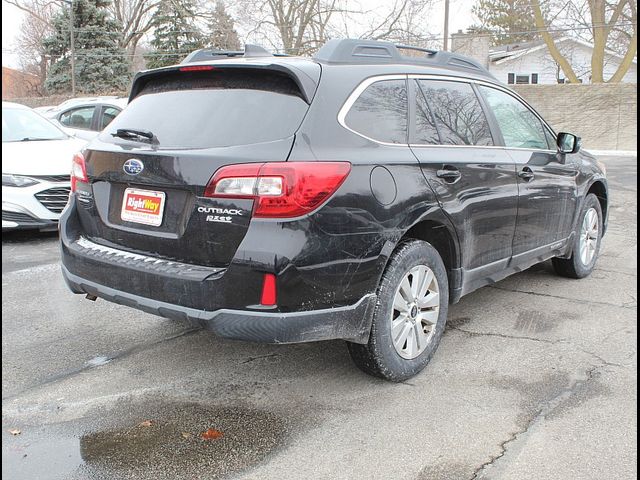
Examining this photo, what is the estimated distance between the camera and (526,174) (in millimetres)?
4418

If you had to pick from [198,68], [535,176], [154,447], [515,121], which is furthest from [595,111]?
[154,447]

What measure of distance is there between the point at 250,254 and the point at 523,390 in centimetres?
175

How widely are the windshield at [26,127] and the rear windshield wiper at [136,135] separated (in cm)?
523

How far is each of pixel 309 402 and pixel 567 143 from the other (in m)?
3.20

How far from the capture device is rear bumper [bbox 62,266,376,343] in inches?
112

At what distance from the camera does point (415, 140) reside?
3.54 meters

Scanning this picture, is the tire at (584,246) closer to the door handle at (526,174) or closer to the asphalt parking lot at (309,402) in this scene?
the asphalt parking lot at (309,402)

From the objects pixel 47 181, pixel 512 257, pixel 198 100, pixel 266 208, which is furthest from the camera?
pixel 47 181

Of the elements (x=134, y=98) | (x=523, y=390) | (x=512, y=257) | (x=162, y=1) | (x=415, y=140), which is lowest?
(x=523, y=390)

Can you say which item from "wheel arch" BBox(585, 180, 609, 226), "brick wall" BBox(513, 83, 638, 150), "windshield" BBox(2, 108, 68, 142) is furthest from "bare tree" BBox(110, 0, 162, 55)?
"wheel arch" BBox(585, 180, 609, 226)

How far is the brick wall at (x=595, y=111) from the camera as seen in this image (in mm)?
22062

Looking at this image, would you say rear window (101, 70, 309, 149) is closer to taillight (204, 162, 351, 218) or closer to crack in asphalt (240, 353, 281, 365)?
taillight (204, 162, 351, 218)

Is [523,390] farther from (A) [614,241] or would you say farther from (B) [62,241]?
(A) [614,241]

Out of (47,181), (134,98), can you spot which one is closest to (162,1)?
(47,181)
